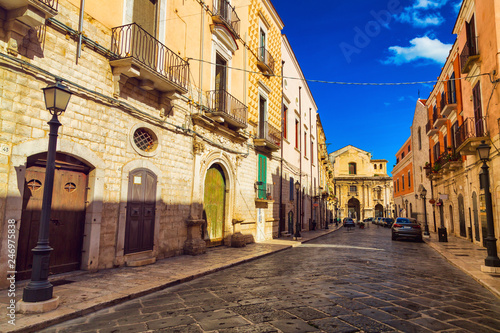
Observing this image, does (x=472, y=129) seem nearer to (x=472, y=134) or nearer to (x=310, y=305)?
(x=472, y=134)

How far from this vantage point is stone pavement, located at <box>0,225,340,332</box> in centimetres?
422

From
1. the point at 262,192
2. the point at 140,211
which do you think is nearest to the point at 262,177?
the point at 262,192

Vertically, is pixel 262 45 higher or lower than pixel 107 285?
higher

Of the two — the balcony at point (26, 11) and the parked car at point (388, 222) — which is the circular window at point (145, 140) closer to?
the balcony at point (26, 11)

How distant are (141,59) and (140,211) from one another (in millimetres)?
3902

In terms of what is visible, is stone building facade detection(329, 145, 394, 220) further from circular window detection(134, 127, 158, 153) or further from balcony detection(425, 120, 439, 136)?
circular window detection(134, 127, 158, 153)

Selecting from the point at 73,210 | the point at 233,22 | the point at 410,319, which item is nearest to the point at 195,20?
the point at 233,22

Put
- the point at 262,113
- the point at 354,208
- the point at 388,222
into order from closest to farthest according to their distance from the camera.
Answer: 1. the point at 262,113
2. the point at 388,222
3. the point at 354,208

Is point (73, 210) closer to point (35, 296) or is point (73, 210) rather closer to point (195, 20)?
point (35, 296)

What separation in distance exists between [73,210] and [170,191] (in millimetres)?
3150

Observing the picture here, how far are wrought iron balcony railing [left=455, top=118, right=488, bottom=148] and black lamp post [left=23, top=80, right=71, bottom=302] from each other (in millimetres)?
14549

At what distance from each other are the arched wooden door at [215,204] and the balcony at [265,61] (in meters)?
6.48

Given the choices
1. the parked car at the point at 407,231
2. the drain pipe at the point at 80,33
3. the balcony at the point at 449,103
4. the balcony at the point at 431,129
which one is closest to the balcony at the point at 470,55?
the balcony at the point at 449,103

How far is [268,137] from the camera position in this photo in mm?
16969
